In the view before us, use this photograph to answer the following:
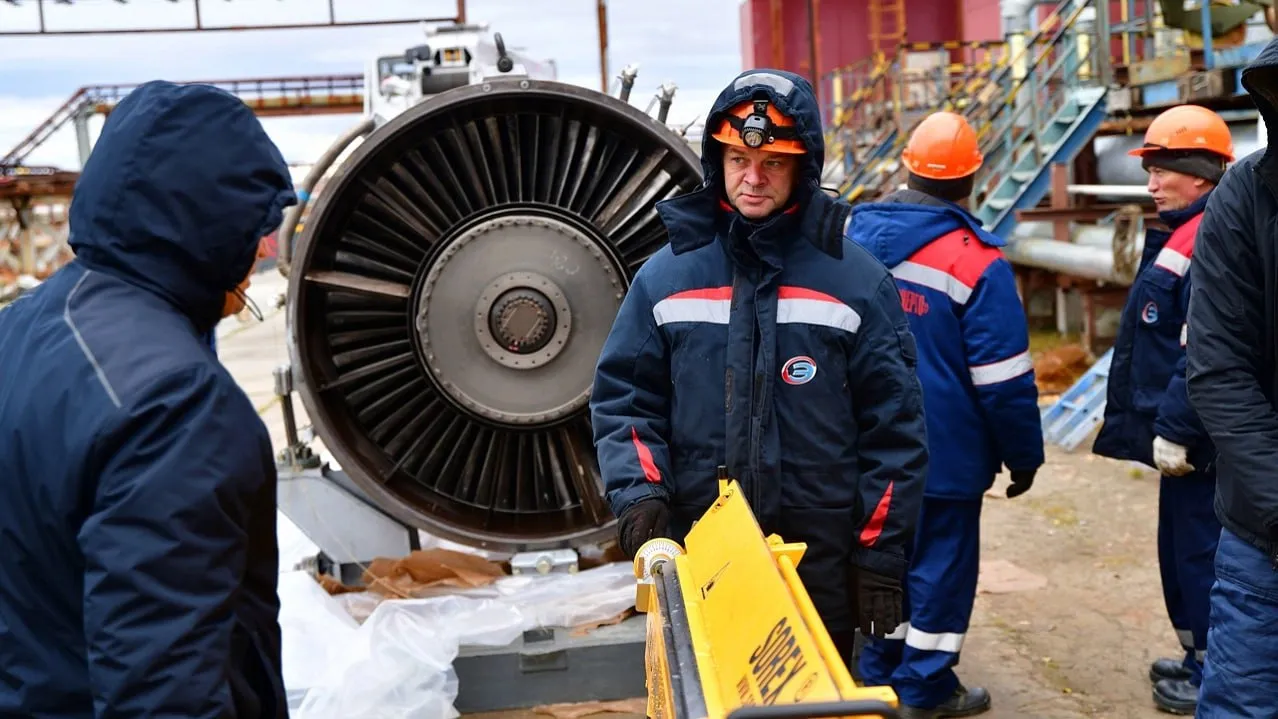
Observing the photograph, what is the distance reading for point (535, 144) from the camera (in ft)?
12.7

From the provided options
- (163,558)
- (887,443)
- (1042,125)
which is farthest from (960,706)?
(1042,125)

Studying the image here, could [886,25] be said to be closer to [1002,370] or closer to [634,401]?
[1002,370]

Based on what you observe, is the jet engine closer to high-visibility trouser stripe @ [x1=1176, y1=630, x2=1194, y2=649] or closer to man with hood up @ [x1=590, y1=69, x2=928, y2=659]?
man with hood up @ [x1=590, y1=69, x2=928, y2=659]

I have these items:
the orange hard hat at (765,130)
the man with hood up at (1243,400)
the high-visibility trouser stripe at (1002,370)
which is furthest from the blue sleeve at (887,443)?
the high-visibility trouser stripe at (1002,370)

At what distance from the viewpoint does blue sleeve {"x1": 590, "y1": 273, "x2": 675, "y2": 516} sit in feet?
8.00

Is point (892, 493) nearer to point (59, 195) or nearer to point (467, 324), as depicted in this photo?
point (467, 324)

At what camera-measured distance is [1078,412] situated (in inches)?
264

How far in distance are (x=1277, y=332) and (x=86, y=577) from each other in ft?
6.24

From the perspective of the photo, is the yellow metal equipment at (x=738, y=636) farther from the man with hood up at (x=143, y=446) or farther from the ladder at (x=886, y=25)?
the ladder at (x=886, y=25)

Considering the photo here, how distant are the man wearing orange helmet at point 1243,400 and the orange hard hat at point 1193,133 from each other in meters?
1.16

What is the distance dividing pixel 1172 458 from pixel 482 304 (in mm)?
1909

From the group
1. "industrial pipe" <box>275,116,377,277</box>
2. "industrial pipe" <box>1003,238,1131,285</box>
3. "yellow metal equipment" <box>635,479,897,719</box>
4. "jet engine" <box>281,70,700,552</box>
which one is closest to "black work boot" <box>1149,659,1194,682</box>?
"jet engine" <box>281,70,700,552</box>

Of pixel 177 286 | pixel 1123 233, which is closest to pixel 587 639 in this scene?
pixel 177 286

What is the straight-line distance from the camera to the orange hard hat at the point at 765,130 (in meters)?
2.39
